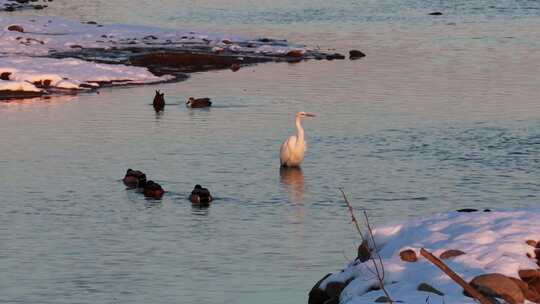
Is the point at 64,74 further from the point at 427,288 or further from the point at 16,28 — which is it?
the point at 427,288

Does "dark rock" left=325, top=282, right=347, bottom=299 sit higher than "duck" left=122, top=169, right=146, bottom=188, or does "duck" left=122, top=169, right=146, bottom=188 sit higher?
"dark rock" left=325, top=282, right=347, bottom=299

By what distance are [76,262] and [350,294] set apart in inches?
214

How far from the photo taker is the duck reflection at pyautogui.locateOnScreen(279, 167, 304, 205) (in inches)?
921

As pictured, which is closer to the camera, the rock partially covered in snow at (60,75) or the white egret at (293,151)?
the white egret at (293,151)

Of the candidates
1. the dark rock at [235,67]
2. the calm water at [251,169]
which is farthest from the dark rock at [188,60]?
the calm water at [251,169]

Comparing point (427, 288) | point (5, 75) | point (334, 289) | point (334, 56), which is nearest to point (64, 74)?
point (5, 75)

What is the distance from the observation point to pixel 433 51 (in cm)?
5341

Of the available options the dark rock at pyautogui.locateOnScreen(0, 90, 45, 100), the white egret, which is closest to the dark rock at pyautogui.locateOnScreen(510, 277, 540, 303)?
the white egret

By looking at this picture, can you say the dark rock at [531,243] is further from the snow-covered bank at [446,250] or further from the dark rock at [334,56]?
the dark rock at [334,56]

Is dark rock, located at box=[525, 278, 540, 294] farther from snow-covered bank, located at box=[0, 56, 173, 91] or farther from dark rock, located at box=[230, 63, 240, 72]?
dark rock, located at box=[230, 63, 240, 72]

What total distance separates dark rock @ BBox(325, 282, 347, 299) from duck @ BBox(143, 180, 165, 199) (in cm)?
911

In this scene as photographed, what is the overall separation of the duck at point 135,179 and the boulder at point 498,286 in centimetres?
1211

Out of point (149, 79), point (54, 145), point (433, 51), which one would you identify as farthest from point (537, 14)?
point (54, 145)

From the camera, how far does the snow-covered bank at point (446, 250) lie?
1305cm
